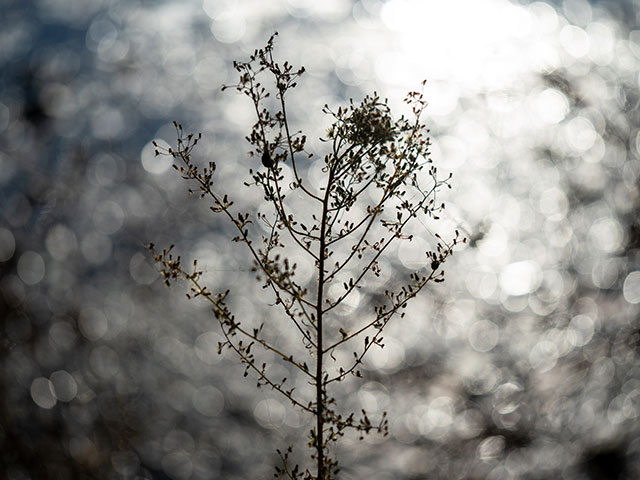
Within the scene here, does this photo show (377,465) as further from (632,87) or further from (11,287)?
(632,87)

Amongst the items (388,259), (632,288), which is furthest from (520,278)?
(388,259)

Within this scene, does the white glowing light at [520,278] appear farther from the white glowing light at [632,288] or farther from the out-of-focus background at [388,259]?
the white glowing light at [632,288]

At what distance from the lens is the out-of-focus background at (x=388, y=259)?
1017 centimetres

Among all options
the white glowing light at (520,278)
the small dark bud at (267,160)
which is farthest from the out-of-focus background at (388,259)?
the small dark bud at (267,160)

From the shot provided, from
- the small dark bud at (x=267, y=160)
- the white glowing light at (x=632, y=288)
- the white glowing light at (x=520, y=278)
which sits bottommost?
the small dark bud at (x=267, y=160)

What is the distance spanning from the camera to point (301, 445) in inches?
463

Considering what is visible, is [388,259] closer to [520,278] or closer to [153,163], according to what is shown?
[520,278]

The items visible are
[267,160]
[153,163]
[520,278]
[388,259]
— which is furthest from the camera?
[153,163]

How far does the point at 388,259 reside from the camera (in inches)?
412

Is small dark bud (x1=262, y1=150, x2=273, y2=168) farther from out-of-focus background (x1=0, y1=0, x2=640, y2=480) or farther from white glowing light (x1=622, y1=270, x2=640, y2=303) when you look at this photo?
white glowing light (x1=622, y1=270, x2=640, y2=303)

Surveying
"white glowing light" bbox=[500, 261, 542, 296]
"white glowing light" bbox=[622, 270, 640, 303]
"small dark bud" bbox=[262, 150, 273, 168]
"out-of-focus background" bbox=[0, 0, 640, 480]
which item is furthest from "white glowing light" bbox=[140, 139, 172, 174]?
"small dark bud" bbox=[262, 150, 273, 168]

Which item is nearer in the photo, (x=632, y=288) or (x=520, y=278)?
(x=632, y=288)

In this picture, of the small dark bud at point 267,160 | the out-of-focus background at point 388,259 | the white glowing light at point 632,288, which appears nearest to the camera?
the small dark bud at point 267,160

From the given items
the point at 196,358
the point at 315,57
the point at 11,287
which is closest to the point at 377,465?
the point at 196,358
